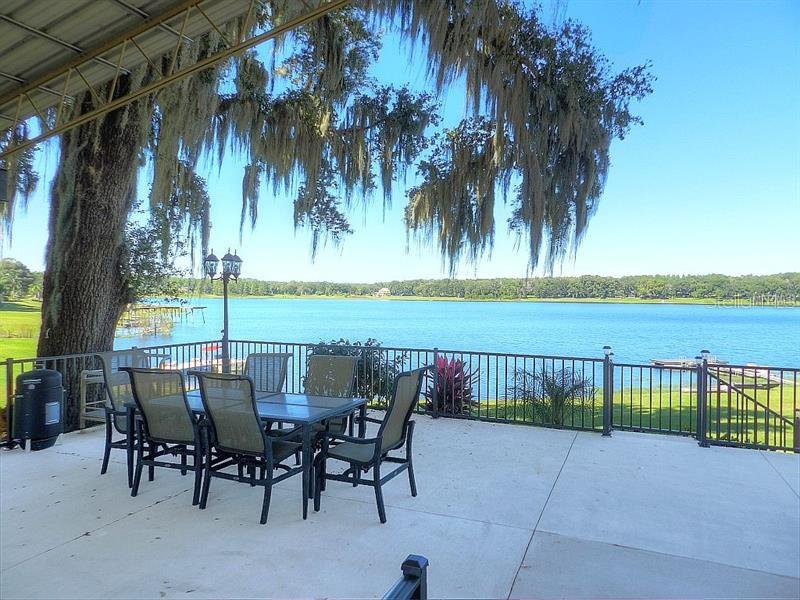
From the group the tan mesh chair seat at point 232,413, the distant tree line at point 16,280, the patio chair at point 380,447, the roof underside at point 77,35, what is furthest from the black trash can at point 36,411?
the distant tree line at point 16,280

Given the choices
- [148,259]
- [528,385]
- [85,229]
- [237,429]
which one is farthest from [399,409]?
[148,259]

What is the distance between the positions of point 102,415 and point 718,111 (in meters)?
34.0

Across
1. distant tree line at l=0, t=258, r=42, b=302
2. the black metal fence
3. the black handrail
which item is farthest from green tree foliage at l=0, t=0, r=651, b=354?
Result: the black handrail

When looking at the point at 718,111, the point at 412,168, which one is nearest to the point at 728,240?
the point at 718,111

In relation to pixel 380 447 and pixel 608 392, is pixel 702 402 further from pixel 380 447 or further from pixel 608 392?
pixel 380 447

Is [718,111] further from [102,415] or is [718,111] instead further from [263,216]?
[102,415]

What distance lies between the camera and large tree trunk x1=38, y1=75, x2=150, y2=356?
19.2 feet

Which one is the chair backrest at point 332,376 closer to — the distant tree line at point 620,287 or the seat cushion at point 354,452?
the seat cushion at point 354,452

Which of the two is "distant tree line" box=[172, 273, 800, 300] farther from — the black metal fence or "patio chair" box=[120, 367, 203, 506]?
"patio chair" box=[120, 367, 203, 506]

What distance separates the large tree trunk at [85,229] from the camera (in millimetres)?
5863

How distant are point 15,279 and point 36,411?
9480 mm

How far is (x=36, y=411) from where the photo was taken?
14.6ft

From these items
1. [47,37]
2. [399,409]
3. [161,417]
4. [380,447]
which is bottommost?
[380,447]

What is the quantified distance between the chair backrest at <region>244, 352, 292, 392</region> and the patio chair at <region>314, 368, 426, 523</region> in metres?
1.57
